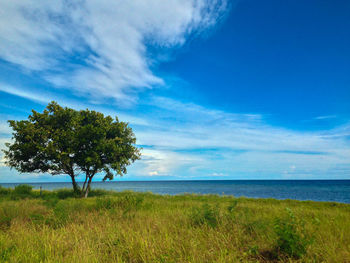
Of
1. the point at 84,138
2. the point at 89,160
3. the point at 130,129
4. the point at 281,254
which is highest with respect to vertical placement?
the point at 130,129

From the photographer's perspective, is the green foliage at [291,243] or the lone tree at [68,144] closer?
the green foliage at [291,243]

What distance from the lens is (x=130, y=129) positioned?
25.0 m

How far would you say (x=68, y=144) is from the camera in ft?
67.7

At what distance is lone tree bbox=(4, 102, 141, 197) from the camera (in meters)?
20.1

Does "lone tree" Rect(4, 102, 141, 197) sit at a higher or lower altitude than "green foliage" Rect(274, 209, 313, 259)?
higher

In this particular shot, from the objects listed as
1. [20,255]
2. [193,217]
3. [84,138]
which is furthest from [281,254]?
[84,138]

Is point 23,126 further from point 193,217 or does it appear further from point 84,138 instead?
point 193,217

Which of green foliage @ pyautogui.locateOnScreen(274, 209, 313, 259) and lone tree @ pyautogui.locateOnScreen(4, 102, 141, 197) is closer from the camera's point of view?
green foliage @ pyautogui.locateOnScreen(274, 209, 313, 259)

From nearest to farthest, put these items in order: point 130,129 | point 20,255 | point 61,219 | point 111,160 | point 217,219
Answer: point 20,255 → point 217,219 → point 61,219 → point 111,160 → point 130,129

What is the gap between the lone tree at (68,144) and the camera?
65.9ft

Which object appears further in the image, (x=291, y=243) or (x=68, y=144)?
(x=68, y=144)

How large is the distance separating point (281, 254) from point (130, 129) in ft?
73.1

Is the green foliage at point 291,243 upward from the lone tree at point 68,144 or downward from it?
downward

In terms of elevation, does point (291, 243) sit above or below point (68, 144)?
below
